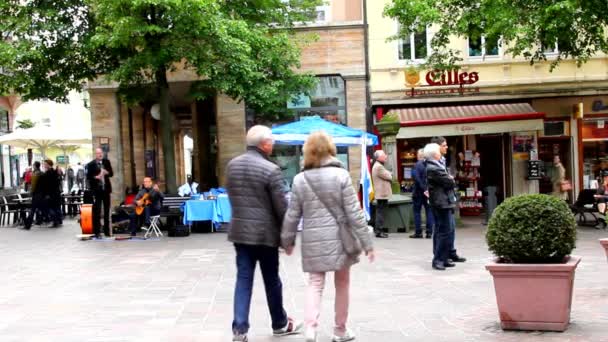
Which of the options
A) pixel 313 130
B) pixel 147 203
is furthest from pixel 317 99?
pixel 147 203

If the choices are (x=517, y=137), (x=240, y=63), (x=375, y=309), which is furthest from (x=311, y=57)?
(x=375, y=309)

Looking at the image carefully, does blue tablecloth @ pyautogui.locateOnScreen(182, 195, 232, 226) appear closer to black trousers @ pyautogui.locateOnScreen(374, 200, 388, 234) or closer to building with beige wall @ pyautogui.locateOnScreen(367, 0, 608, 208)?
black trousers @ pyautogui.locateOnScreen(374, 200, 388, 234)

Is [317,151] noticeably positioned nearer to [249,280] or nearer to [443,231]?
[249,280]

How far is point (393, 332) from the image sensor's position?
6207 mm

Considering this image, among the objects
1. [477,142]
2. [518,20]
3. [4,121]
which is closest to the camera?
[518,20]

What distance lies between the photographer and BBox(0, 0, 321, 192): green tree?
14391 mm

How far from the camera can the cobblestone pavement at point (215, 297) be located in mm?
6293

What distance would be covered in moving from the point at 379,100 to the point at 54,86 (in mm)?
8814

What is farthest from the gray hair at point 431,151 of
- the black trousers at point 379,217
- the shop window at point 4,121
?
the shop window at point 4,121

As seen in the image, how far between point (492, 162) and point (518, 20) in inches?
293

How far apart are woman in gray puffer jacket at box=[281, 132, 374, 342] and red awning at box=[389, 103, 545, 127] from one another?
44.7 ft

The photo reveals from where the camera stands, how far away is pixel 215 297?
807 cm

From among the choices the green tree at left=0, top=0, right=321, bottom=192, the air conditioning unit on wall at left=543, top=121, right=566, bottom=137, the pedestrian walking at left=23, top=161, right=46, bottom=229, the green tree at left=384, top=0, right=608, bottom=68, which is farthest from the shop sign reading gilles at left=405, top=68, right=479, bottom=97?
the pedestrian walking at left=23, top=161, right=46, bottom=229

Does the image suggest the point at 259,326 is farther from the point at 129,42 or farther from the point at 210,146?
the point at 210,146
